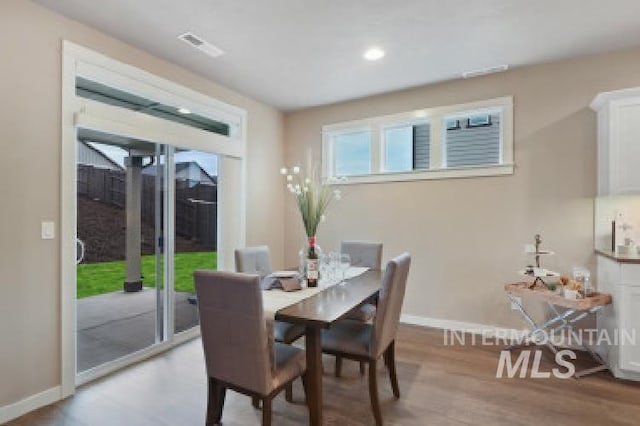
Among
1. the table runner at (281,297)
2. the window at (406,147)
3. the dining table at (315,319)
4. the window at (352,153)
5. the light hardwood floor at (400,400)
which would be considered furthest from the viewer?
the window at (352,153)

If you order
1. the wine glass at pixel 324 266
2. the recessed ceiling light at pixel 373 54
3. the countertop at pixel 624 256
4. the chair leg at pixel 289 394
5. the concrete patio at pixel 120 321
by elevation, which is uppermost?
the recessed ceiling light at pixel 373 54

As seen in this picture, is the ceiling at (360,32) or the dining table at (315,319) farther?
the ceiling at (360,32)

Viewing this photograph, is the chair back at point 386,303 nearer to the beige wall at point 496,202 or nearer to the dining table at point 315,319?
the dining table at point 315,319

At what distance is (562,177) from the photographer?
3.32m

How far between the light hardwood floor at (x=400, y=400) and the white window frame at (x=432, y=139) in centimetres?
198

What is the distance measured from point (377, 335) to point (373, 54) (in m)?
2.52

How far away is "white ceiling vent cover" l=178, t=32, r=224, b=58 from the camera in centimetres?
285

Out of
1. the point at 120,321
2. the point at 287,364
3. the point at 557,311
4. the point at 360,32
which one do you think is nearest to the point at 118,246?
the point at 120,321

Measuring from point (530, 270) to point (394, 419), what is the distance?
1940mm

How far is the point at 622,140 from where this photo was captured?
2.82 meters

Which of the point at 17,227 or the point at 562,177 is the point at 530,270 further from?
the point at 17,227

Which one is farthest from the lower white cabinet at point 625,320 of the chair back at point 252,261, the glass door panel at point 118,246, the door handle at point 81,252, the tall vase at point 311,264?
the door handle at point 81,252

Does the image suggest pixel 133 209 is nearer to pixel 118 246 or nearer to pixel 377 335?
pixel 118 246

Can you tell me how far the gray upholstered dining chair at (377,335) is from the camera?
210 cm
